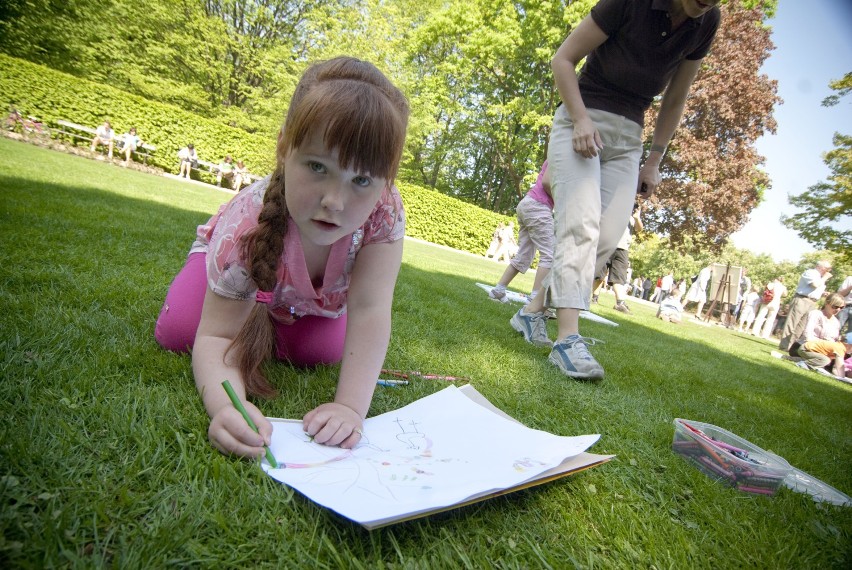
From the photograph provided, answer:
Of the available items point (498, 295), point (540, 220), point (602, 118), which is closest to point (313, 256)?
point (602, 118)

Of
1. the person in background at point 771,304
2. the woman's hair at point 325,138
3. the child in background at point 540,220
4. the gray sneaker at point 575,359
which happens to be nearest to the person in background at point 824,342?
the person in background at point 771,304

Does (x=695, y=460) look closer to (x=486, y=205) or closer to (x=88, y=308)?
(x=88, y=308)

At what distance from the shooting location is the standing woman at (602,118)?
2225 mm

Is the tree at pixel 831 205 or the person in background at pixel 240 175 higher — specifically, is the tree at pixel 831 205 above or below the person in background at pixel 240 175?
above

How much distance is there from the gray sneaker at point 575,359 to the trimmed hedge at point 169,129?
33.1 feet

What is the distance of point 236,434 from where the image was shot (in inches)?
38.8

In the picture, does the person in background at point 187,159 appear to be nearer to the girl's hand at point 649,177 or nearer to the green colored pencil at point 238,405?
the girl's hand at point 649,177

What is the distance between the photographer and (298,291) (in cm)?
144

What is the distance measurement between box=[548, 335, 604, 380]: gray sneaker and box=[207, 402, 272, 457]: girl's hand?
1.59 metres

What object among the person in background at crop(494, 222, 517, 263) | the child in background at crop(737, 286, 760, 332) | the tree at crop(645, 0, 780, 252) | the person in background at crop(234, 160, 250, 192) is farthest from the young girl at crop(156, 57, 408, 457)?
the child in background at crop(737, 286, 760, 332)

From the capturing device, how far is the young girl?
3.50 feet

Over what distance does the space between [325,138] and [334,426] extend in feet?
2.17

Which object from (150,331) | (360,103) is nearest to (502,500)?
(360,103)

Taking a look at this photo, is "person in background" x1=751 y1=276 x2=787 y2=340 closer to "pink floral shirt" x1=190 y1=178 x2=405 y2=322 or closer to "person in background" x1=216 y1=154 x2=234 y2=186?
"pink floral shirt" x1=190 y1=178 x2=405 y2=322
